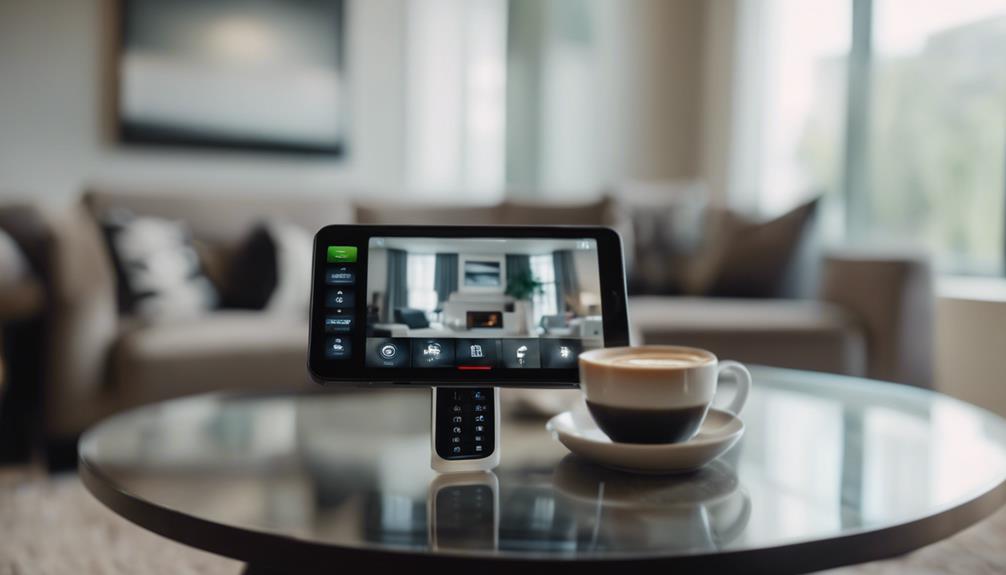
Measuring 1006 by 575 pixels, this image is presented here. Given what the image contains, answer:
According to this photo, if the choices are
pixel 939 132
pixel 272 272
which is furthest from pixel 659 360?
pixel 939 132

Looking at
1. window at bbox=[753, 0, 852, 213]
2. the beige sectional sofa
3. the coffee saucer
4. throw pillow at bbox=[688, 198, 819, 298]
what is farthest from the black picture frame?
the coffee saucer

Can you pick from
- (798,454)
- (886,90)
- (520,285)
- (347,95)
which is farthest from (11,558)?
(886,90)

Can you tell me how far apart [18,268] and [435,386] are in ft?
6.14

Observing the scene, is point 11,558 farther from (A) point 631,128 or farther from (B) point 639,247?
(A) point 631,128

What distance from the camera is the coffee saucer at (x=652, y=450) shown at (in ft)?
2.44

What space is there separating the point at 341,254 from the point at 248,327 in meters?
1.51

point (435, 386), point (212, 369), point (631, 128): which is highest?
point (631, 128)

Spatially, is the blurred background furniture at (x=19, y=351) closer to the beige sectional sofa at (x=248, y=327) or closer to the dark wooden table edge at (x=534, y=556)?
the beige sectional sofa at (x=248, y=327)

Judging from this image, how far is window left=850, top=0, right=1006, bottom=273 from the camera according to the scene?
2881 millimetres

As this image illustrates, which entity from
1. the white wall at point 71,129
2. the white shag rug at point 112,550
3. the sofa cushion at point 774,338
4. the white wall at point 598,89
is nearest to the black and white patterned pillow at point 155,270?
the white wall at point 71,129

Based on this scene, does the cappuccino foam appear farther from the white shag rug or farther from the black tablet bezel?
the white shag rug

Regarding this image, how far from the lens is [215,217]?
8.49ft

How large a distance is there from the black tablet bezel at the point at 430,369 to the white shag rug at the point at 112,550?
31.9 inches

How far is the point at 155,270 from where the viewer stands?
2.31 m
